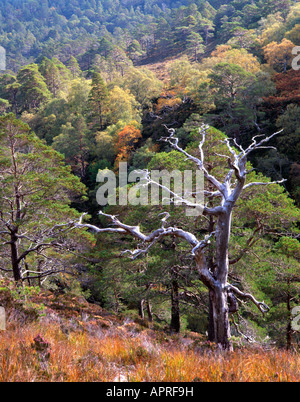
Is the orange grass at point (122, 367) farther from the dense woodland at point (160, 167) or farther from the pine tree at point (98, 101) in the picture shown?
the pine tree at point (98, 101)

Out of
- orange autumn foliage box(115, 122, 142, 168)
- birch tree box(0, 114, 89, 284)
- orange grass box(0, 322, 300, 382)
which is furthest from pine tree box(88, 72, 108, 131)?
orange grass box(0, 322, 300, 382)

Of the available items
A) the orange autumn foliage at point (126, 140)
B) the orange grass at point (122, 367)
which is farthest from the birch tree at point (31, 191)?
the orange autumn foliage at point (126, 140)

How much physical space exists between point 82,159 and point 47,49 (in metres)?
87.7

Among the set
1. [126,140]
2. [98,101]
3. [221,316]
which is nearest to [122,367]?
[221,316]

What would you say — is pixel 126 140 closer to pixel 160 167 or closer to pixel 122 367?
pixel 160 167

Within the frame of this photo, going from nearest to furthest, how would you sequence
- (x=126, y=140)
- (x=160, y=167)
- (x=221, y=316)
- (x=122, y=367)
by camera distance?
(x=122, y=367)
(x=221, y=316)
(x=160, y=167)
(x=126, y=140)

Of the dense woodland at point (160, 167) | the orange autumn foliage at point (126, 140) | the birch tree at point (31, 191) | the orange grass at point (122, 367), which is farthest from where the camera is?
the orange autumn foliage at point (126, 140)

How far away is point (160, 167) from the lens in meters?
11.6

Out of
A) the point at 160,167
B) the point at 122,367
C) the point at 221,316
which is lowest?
the point at 221,316

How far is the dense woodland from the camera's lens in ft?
33.0

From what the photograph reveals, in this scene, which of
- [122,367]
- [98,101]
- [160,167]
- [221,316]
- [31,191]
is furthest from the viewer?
[98,101]

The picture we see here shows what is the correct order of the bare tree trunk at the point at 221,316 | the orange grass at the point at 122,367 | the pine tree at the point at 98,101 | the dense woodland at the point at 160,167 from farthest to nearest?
the pine tree at the point at 98,101 < the dense woodland at the point at 160,167 < the bare tree trunk at the point at 221,316 < the orange grass at the point at 122,367

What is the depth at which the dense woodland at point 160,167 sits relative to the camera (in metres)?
10.1
